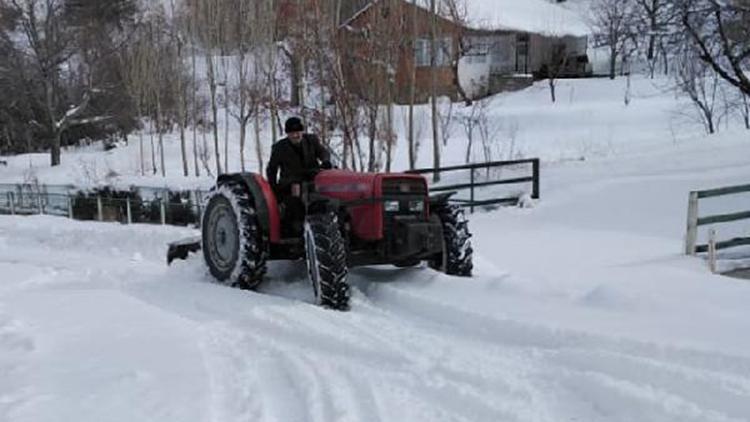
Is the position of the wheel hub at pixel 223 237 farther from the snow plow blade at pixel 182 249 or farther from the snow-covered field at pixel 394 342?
the snow plow blade at pixel 182 249

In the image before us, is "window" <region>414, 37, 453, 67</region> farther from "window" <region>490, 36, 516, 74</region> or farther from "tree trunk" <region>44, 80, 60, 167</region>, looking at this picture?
"window" <region>490, 36, 516, 74</region>

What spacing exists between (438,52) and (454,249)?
54.1 ft

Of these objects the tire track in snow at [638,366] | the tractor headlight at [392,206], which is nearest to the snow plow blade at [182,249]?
the tractor headlight at [392,206]

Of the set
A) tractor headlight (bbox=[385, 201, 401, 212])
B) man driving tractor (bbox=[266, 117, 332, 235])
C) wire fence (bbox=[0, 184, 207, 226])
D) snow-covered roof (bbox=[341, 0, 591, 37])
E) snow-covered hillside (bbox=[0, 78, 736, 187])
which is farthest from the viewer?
snow-covered roof (bbox=[341, 0, 591, 37])

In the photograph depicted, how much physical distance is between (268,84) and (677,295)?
22.0 m

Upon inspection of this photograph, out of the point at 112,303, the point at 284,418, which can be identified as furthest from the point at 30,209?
the point at 284,418

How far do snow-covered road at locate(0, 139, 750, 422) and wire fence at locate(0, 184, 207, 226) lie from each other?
1008 centimetres

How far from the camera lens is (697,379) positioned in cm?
462

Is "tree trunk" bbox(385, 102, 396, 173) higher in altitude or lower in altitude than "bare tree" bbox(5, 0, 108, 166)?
lower

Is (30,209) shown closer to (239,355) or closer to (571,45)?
(239,355)

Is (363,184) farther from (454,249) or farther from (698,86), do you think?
(698,86)

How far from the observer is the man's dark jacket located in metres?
7.97

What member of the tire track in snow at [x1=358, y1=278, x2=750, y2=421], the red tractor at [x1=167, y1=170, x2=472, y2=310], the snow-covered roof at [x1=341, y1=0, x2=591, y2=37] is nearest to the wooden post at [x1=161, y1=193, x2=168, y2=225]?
the red tractor at [x1=167, y1=170, x2=472, y2=310]

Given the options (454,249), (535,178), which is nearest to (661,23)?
(535,178)
